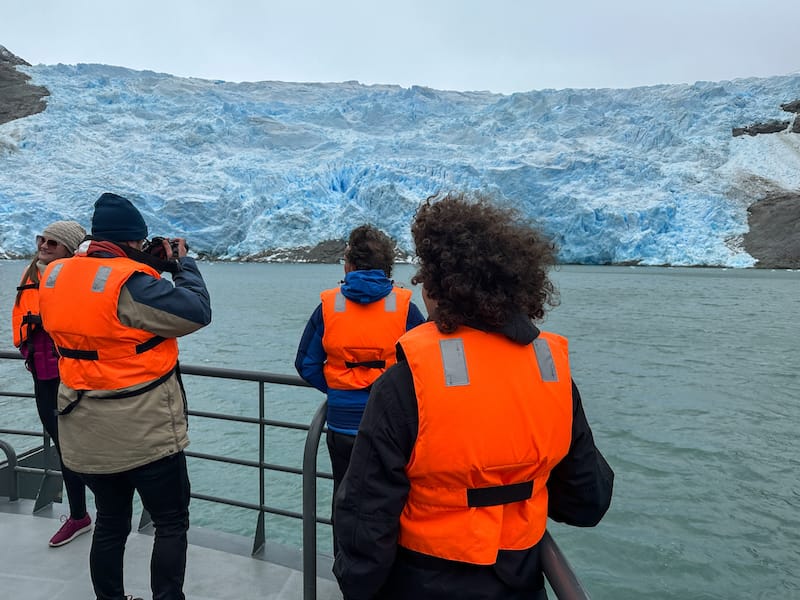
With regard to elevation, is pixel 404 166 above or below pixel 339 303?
above

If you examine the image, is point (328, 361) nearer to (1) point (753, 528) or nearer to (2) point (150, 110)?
(1) point (753, 528)

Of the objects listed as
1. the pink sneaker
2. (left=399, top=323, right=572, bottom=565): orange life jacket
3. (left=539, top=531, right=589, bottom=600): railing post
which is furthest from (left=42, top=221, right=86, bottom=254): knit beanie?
(left=539, top=531, right=589, bottom=600): railing post

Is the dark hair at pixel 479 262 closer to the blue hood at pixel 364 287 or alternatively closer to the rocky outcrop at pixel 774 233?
the blue hood at pixel 364 287

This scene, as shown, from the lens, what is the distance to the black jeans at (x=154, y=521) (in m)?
1.71

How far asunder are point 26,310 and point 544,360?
2.20 meters

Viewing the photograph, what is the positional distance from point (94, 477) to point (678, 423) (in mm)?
7604

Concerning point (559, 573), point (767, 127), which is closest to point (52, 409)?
point (559, 573)

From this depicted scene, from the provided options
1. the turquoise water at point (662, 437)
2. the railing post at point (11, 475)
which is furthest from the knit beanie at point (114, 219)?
the turquoise water at point (662, 437)

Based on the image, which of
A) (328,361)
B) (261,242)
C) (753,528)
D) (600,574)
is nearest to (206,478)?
(600,574)

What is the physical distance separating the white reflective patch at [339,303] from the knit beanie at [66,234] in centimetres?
97

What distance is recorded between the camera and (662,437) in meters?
7.10

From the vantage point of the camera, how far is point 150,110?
45.8m

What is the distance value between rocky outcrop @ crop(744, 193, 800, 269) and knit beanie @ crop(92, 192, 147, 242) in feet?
143

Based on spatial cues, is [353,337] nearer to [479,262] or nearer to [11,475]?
[479,262]
